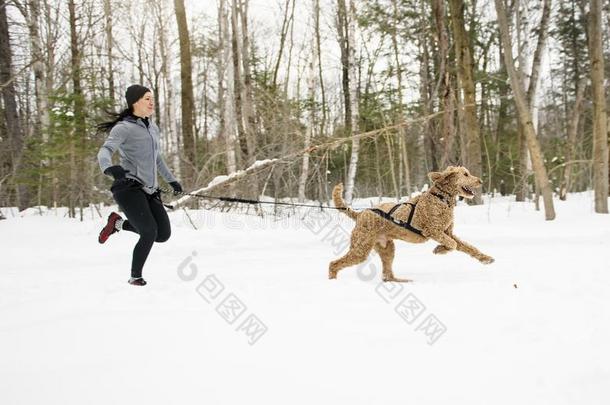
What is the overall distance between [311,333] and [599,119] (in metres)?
8.38

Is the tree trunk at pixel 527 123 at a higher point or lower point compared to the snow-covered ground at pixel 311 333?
higher

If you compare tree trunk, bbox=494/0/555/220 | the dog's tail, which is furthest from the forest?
the dog's tail

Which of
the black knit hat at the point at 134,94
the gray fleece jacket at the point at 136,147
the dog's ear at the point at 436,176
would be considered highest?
the black knit hat at the point at 134,94

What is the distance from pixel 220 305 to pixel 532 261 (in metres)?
3.46

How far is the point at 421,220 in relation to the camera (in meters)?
4.16

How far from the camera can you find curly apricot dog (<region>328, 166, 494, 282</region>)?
163 inches

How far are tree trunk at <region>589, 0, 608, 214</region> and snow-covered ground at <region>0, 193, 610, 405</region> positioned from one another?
12.3 feet

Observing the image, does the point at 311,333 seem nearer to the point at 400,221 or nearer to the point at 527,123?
the point at 400,221

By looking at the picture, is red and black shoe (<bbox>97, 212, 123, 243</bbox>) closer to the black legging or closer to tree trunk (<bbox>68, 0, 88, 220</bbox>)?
the black legging

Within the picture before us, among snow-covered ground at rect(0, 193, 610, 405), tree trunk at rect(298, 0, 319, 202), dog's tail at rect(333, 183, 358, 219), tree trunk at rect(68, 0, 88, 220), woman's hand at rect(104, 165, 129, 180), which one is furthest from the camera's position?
tree trunk at rect(68, 0, 88, 220)

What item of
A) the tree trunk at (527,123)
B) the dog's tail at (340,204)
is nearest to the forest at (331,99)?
the tree trunk at (527,123)

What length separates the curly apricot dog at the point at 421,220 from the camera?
415cm

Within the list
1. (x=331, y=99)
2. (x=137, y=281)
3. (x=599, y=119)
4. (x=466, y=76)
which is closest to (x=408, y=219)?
(x=137, y=281)

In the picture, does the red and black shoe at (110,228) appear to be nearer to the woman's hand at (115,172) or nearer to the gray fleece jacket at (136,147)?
the gray fleece jacket at (136,147)
